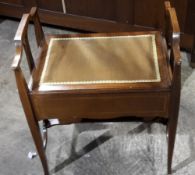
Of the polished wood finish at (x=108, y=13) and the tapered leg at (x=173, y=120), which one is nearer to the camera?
the tapered leg at (x=173, y=120)

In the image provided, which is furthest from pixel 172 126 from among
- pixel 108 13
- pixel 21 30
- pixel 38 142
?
pixel 108 13

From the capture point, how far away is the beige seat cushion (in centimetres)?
105

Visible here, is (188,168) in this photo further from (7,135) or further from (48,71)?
(7,135)

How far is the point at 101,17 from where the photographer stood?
190 cm

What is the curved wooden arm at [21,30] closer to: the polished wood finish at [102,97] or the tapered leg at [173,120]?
the polished wood finish at [102,97]

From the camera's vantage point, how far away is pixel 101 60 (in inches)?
→ 44.5

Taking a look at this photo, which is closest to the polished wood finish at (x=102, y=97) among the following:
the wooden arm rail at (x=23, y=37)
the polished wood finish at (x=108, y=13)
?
the wooden arm rail at (x=23, y=37)

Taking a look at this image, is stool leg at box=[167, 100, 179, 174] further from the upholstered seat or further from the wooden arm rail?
the wooden arm rail

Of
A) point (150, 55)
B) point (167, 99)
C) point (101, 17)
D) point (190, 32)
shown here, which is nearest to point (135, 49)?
point (150, 55)

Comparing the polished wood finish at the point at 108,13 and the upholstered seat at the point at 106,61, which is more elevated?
the upholstered seat at the point at 106,61

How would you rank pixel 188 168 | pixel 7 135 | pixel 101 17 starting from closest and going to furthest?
pixel 188 168
pixel 7 135
pixel 101 17

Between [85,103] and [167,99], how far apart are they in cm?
25

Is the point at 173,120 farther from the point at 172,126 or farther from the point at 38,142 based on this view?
the point at 38,142

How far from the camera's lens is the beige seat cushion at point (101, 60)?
3.46 feet
